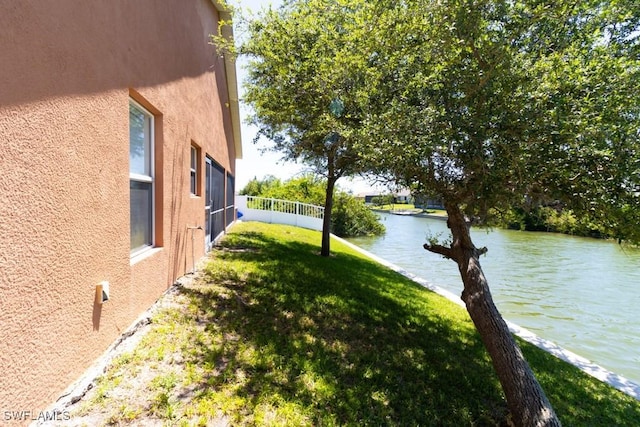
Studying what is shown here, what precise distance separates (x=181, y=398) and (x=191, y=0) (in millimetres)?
6282

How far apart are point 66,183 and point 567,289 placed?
1355 cm

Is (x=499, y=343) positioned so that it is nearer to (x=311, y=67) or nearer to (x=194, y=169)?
(x=311, y=67)

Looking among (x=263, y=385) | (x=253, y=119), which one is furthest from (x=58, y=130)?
(x=253, y=119)

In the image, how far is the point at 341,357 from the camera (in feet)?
12.8

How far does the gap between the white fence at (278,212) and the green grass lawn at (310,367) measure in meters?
12.2

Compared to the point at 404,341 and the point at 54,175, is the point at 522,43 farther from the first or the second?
the point at 54,175

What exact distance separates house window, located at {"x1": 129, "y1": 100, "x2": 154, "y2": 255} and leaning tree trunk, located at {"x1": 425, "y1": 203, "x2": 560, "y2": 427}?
4003 millimetres

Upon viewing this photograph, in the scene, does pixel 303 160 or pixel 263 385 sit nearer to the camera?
pixel 263 385

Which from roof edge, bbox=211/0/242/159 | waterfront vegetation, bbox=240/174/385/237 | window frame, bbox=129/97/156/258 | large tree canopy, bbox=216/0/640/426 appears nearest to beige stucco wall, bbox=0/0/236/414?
window frame, bbox=129/97/156/258

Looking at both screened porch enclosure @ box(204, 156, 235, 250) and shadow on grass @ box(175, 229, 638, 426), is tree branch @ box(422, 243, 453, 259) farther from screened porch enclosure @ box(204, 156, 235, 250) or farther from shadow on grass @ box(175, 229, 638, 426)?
screened porch enclosure @ box(204, 156, 235, 250)

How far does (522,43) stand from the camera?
12.2 feet

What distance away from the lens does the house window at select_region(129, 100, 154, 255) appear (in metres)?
Answer: 3.61

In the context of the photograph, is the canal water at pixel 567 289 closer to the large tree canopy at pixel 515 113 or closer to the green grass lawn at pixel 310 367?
the large tree canopy at pixel 515 113

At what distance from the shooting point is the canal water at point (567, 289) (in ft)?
22.9
